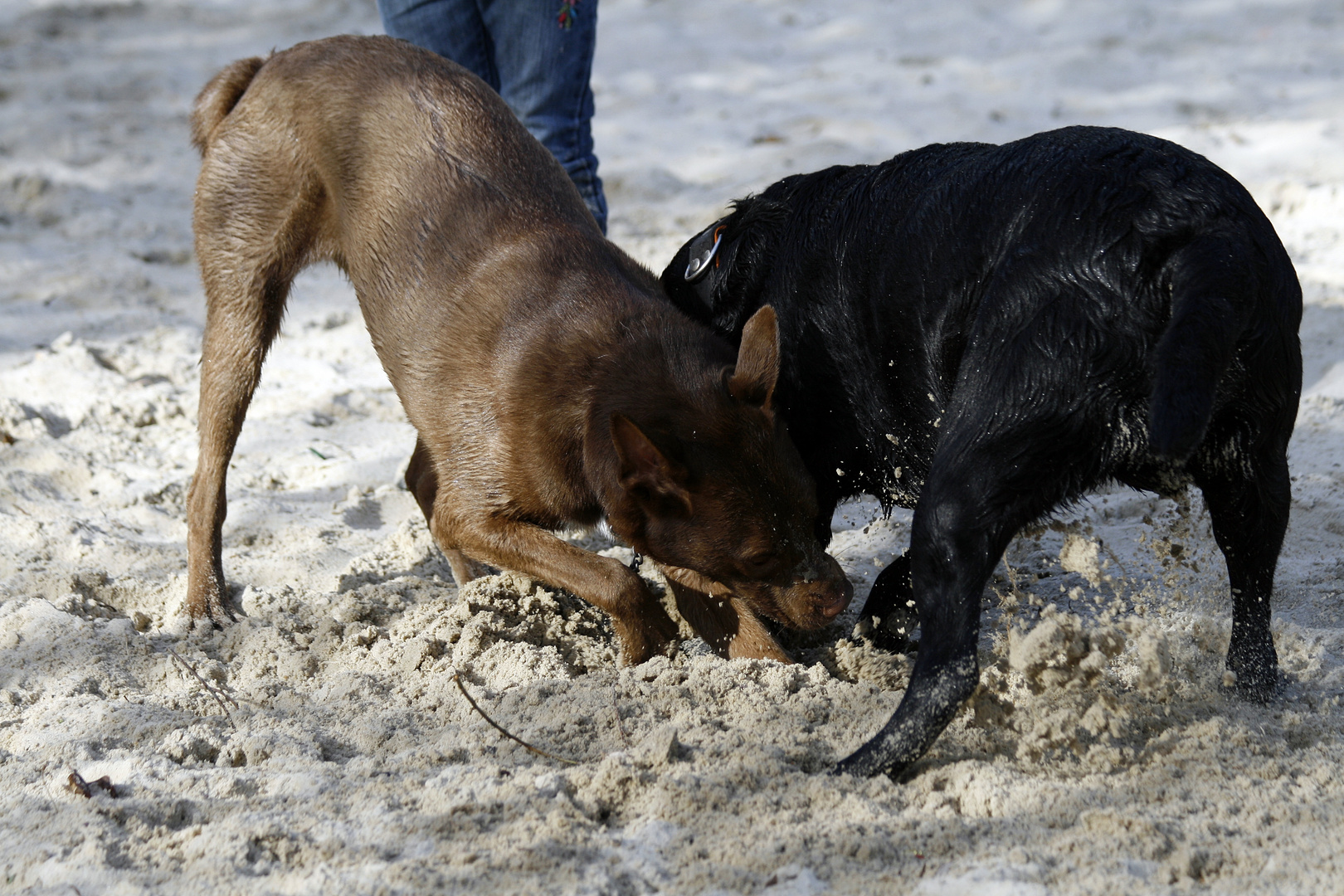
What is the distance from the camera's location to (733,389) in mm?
3010

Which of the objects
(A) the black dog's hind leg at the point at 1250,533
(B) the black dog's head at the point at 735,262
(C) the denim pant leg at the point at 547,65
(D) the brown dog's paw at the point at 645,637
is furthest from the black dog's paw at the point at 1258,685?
(C) the denim pant leg at the point at 547,65

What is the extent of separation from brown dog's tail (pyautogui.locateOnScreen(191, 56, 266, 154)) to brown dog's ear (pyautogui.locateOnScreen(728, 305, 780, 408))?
7.74ft

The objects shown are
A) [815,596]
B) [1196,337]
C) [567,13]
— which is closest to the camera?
[1196,337]

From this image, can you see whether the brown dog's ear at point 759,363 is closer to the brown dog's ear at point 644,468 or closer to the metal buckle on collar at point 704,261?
the brown dog's ear at point 644,468

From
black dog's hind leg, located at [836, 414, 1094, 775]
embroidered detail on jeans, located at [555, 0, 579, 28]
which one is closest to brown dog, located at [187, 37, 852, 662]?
black dog's hind leg, located at [836, 414, 1094, 775]

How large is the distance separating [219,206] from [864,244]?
2.33 meters

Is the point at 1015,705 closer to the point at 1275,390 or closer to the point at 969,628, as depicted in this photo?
the point at 969,628

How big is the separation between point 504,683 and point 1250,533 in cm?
192

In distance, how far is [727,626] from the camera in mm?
3395

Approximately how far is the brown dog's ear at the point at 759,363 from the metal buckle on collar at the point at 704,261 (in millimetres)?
608

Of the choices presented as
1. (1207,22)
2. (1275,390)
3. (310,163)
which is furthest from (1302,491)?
(1207,22)

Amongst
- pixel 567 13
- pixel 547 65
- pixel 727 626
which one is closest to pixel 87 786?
pixel 727 626

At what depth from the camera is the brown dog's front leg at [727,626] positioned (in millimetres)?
3307

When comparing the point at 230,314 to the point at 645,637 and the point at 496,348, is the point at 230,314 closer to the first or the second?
the point at 496,348
